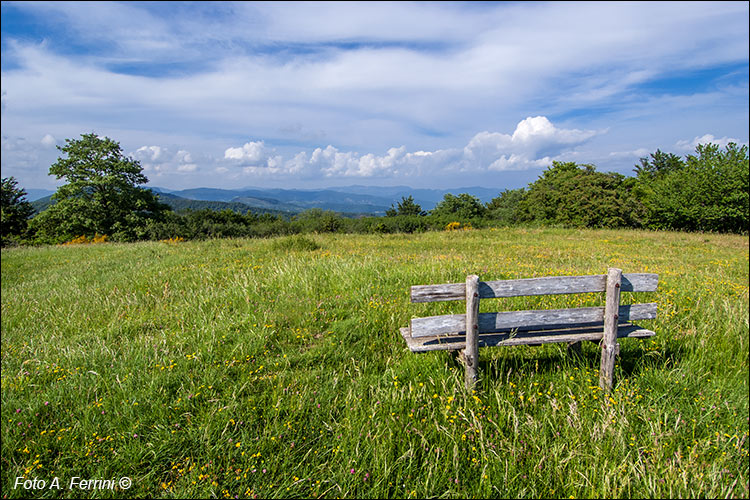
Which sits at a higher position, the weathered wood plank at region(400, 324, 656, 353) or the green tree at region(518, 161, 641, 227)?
the green tree at region(518, 161, 641, 227)

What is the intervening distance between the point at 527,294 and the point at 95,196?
4450cm

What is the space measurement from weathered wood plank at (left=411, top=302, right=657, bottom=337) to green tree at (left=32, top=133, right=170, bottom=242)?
128 ft

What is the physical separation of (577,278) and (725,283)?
778cm

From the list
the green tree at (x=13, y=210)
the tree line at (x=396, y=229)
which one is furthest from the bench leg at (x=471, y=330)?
the green tree at (x=13, y=210)

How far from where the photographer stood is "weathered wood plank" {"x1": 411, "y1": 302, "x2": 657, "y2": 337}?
365cm

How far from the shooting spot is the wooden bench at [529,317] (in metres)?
3.57

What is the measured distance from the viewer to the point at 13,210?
50.8 m

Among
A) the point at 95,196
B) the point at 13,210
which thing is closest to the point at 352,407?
the point at 95,196

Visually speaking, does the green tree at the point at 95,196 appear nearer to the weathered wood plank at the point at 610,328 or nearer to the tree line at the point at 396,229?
the tree line at the point at 396,229

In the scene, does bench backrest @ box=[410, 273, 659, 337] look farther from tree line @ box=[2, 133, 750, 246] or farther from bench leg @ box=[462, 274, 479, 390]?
tree line @ box=[2, 133, 750, 246]

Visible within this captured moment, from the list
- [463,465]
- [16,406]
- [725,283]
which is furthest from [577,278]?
[725,283]

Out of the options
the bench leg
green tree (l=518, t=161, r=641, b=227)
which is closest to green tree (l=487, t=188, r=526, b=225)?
green tree (l=518, t=161, r=641, b=227)

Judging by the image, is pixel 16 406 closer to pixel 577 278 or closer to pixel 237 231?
pixel 577 278

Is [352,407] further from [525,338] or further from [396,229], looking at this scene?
[396,229]
